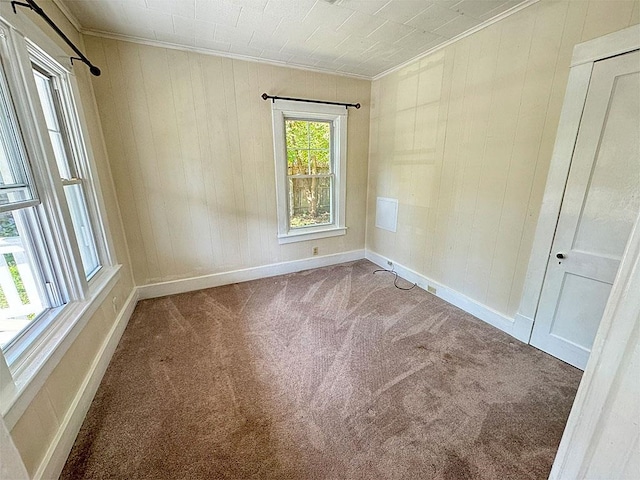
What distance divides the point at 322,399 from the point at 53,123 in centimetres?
267

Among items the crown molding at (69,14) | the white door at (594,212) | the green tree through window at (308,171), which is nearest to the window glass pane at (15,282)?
the crown molding at (69,14)

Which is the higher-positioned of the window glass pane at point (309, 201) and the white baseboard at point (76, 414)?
the window glass pane at point (309, 201)

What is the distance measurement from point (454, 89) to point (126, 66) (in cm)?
304

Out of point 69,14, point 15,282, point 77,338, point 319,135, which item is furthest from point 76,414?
point 319,135

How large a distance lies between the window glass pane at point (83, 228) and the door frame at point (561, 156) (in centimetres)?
345

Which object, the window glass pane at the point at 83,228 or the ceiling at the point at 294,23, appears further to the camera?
the window glass pane at the point at 83,228

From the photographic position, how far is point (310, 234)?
3611mm

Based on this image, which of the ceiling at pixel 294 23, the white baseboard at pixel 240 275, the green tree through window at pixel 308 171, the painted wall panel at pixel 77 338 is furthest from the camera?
the green tree through window at pixel 308 171

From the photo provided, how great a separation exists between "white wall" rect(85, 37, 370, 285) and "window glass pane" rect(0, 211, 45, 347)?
4.39 ft

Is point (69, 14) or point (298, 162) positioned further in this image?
point (298, 162)

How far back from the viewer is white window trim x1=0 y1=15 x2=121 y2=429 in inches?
43.5

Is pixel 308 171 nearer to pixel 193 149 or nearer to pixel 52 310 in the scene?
pixel 193 149

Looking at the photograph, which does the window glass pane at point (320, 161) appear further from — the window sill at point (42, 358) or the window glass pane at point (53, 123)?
the window sill at point (42, 358)

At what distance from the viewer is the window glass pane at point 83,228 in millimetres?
2002
